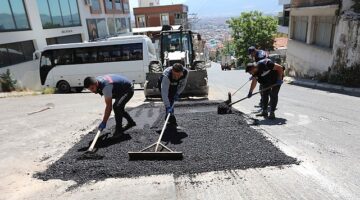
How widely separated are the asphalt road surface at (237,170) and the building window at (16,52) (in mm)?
10505

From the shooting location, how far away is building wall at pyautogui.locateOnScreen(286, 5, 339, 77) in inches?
502

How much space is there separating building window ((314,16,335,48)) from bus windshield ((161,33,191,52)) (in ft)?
22.2

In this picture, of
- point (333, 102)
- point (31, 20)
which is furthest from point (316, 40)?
point (31, 20)

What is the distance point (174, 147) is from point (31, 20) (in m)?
18.1

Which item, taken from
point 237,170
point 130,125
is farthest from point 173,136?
point 237,170

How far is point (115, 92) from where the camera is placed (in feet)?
18.7

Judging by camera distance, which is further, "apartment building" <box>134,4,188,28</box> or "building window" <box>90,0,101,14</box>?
"apartment building" <box>134,4,188,28</box>

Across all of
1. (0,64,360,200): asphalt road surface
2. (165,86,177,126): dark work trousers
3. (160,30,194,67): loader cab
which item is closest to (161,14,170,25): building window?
(160,30,194,67): loader cab

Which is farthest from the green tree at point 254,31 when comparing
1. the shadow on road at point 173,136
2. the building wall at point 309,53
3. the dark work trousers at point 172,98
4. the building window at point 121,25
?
the shadow on road at point 173,136

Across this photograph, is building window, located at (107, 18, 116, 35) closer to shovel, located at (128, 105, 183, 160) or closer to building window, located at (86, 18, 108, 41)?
building window, located at (86, 18, 108, 41)

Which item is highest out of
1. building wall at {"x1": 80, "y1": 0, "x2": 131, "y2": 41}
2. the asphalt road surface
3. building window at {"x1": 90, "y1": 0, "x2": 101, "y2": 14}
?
building window at {"x1": 90, "y1": 0, "x2": 101, "y2": 14}

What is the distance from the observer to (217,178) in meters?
4.03

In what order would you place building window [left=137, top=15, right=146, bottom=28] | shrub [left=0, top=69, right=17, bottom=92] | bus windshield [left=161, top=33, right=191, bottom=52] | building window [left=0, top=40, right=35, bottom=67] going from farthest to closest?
building window [left=137, top=15, right=146, bottom=28]
building window [left=0, top=40, right=35, bottom=67]
shrub [left=0, top=69, right=17, bottom=92]
bus windshield [left=161, top=33, right=191, bottom=52]

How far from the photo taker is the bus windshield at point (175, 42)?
1154 centimetres
